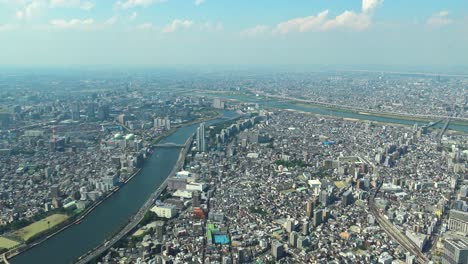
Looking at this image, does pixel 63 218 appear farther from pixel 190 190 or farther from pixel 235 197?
pixel 235 197

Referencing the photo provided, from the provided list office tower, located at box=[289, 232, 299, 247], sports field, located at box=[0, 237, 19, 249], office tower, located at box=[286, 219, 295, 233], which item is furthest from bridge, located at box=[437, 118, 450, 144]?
sports field, located at box=[0, 237, 19, 249]

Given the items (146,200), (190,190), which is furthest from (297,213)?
(146,200)

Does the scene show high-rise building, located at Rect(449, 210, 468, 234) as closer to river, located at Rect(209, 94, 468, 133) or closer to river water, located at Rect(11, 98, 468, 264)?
river water, located at Rect(11, 98, 468, 264)

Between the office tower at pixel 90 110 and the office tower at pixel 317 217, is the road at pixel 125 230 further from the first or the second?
the office tower at pixel 90 110

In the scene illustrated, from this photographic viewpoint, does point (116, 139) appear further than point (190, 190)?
Yes

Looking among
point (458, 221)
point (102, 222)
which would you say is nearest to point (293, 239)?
point (458, 221)

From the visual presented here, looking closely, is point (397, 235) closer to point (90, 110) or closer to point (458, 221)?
point (458, 221)
